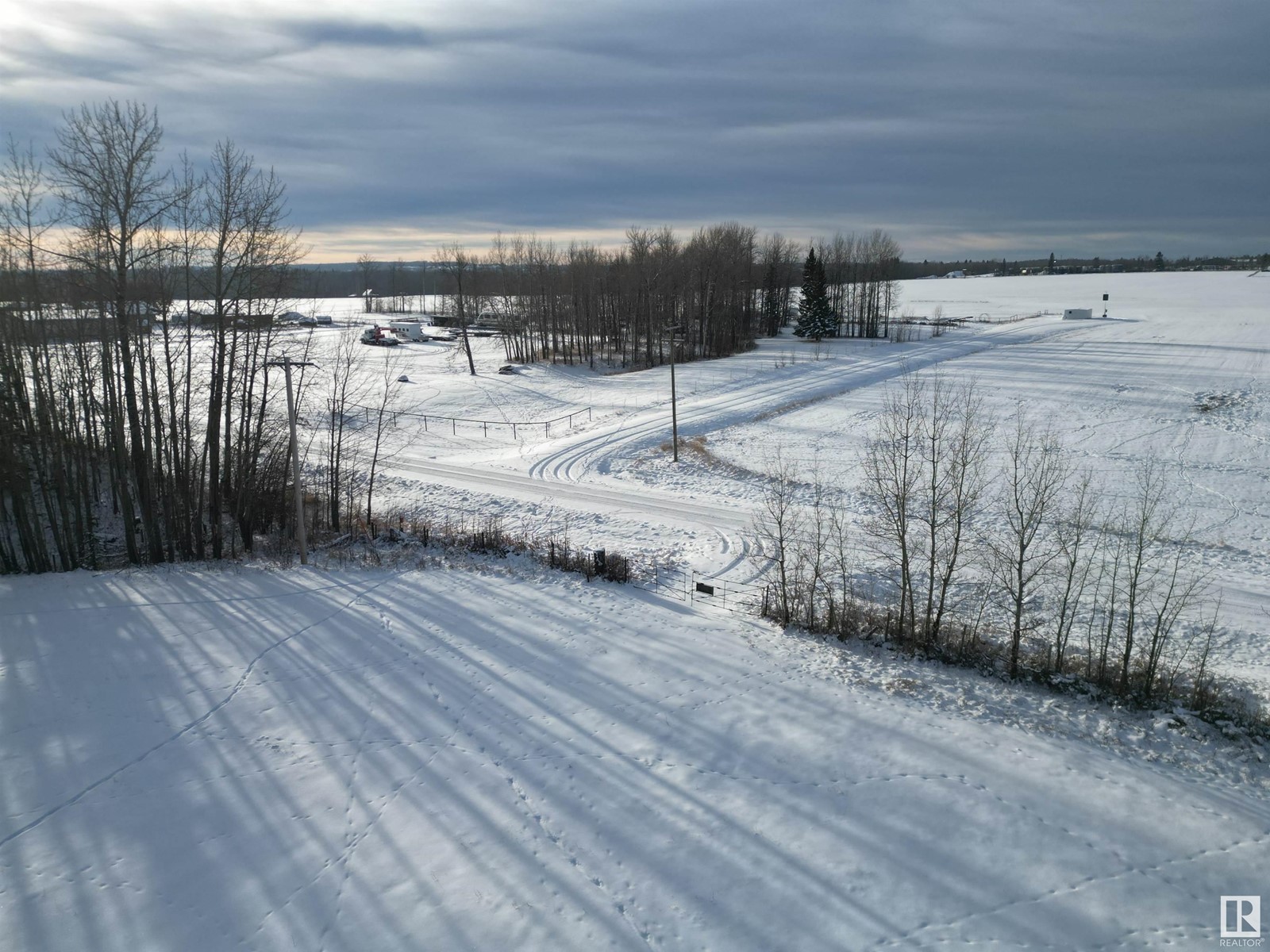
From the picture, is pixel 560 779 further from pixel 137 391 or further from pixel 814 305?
pixel 814 305

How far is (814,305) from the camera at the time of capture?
258ft

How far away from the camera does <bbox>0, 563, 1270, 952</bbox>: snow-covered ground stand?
9.04 metres

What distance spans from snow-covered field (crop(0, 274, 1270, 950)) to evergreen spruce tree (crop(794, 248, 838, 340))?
192 feet

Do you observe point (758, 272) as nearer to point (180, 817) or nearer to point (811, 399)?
point (811, 399)

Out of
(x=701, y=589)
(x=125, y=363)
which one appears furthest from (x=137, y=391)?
(x=701, y=589)

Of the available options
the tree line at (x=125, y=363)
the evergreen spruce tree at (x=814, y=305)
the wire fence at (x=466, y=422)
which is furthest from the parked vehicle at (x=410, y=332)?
the tree line at (x=125, y=363)

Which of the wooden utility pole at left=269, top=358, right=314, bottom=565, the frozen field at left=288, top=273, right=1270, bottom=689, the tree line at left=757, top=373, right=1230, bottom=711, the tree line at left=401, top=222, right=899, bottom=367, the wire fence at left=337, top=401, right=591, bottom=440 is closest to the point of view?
the tree line at left=757, top=373, right=1230, bottom=711

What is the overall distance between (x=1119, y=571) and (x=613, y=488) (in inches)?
698

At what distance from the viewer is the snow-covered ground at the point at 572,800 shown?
9.04 meters

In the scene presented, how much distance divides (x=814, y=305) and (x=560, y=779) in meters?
74.0

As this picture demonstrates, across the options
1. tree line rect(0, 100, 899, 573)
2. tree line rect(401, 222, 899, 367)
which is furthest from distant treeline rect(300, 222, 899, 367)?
tree line rect(0, 100, 899, 573)

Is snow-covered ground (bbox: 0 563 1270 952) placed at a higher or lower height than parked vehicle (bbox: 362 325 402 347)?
lower

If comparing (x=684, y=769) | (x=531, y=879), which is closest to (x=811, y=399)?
(x=684, y=769)

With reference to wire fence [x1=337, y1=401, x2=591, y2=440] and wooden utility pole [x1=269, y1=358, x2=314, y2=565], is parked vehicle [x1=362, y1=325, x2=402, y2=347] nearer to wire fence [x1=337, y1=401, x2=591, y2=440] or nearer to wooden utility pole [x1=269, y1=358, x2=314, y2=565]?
wire fence [x1=337, y1=401, x2=591, y2=440]
